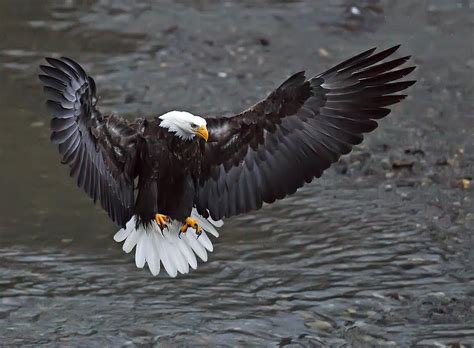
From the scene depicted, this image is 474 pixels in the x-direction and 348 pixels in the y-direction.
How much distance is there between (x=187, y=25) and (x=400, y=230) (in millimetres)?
3842

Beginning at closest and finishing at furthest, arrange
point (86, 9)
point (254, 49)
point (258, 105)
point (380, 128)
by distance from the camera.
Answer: point (258, 105) < point (380, 128) < point (254, 49) < point (86, 9)

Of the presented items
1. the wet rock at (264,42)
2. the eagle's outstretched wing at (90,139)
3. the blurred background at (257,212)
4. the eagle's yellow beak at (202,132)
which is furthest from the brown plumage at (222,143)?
the wet rock at (264,42)

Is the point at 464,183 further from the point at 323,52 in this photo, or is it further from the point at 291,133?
the point at 323,52

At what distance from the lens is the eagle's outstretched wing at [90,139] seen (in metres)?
5.80

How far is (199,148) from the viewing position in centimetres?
629

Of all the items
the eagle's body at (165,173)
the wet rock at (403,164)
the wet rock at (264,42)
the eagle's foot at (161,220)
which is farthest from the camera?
the wet rock at (264,42)

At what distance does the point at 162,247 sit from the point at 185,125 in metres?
0.82

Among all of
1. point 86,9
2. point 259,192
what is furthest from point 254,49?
point 259,192

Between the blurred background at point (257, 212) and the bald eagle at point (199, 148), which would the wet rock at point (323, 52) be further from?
the bald eagle at point (199, 148)

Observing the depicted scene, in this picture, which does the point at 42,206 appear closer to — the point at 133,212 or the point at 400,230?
the point at 133,212

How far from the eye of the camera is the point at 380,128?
8812 mm

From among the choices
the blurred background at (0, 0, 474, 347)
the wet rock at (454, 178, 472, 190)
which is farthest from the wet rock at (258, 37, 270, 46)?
the wet rock at (454, 178, 472, 190)

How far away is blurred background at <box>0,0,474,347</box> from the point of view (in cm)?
628

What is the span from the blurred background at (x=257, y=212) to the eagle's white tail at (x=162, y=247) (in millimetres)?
195
